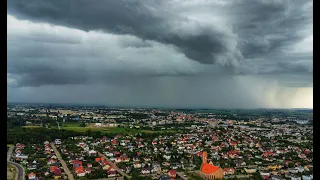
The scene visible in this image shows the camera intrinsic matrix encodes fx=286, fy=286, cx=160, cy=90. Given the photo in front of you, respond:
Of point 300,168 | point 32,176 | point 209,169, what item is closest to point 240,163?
point 300,168

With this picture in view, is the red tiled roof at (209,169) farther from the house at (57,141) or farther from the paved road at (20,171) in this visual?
the house at (57,141)

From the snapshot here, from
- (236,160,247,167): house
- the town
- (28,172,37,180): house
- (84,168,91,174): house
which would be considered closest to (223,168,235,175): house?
the town

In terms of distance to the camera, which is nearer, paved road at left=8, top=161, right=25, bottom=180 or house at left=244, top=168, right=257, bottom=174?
paved road at left=8, top=161, right=25, bottom=180

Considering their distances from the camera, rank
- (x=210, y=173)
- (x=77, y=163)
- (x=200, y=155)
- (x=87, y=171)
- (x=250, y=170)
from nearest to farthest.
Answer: (x=210, y=173), (x=87, y=171), (x=250, y=170), (x=77, y=163), (x=200, y=155)

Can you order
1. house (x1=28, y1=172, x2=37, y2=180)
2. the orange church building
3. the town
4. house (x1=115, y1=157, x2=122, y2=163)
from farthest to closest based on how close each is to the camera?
house (x1=115, y1=157, x2=122, y2=163), the town, the orange church building, house (x1=28, y1=172, x2=37, y2=180)

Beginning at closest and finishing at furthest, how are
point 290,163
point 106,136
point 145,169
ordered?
point 145,169
point 290,163
point 106,136

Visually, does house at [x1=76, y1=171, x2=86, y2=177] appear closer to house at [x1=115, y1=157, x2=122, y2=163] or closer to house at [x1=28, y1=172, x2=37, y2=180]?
house at [x1=28, y1=172, x2=37, y2=180]

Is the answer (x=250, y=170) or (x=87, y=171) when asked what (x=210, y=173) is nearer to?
(x=250, y=170)

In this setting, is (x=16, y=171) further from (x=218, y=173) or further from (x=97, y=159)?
(x=218, y=173)

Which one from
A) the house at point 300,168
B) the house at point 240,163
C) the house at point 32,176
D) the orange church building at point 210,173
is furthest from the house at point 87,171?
the house at point 300,168
